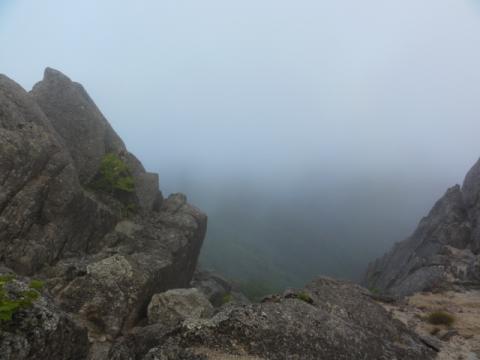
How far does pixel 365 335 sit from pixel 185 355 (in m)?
8.12

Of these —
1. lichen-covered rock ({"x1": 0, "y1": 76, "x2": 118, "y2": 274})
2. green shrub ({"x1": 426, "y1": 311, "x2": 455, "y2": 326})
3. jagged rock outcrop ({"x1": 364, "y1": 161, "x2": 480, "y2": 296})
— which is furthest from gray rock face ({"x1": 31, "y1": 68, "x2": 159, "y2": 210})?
jagged rock outcrop ({"x1": 364, "y1": 161, "x2": 480, "y2": 296})

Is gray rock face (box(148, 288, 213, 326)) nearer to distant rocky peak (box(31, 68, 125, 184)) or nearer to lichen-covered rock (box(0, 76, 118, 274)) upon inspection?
lichen-covered rock (box(0, 76, 118, 274))

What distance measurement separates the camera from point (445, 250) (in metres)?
42.0

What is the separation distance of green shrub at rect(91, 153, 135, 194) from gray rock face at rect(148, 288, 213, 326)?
15.0 meters

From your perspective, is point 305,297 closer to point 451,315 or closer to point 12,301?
point 451,315

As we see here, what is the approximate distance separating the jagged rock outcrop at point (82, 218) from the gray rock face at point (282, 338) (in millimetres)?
6702

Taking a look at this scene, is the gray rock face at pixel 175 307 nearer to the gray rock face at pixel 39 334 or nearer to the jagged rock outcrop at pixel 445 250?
the gray rock face at pixel 39 334

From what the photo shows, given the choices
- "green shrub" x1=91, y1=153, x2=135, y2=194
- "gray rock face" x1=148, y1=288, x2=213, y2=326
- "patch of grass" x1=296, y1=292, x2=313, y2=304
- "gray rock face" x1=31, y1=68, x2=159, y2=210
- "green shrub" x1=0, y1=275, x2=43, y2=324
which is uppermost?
"gray rock face" x1=31, y1=68, x2=159, y2=210

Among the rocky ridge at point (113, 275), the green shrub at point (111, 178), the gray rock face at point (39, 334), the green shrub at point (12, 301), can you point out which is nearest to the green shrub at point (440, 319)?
the rocky ridge at point (113, 275)

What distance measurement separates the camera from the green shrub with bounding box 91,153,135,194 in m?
32.6

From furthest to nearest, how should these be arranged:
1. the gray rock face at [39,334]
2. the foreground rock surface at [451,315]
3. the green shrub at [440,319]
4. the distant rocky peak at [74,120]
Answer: the distant rocky peak at [74,120]
the green shrub at [440,319]
the foreground rock surface at [451,315]
the gray rock face at [39,334]

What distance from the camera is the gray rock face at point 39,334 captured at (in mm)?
9500

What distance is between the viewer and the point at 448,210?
173 ft

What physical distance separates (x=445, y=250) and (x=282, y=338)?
37.2 meters
